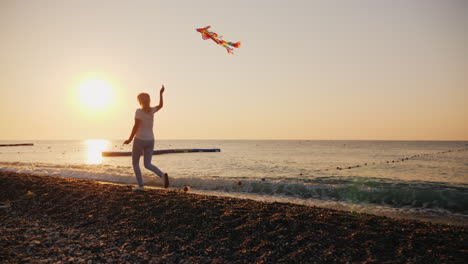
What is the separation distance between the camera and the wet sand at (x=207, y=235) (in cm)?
448

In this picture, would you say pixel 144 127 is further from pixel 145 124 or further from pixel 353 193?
pixel 353 193

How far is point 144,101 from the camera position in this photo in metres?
8.34

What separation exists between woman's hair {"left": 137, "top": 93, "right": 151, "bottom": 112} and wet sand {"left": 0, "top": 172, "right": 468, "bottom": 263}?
272 cm

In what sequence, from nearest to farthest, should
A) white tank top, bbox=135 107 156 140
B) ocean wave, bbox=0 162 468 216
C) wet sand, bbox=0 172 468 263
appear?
wet sand, bbox=0 172 468 263, white tank top, bbox=135 107 156 140, ocean wave, bbox=0 162 468 216

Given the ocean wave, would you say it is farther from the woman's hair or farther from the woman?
the woman's hair

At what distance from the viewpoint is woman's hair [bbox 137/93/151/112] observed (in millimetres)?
8336

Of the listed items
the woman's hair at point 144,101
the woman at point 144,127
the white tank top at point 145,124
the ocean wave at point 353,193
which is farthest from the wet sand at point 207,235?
the ocean wave at point 353,193

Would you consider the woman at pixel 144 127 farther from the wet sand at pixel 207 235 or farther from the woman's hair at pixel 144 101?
the wet sand at pixel 207 235

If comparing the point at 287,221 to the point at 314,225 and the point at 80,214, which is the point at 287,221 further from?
the point at 80,214

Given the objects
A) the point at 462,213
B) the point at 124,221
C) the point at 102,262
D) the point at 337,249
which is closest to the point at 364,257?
the point at 337,249

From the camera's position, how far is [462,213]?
962 cm

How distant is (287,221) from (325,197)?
23.9ft

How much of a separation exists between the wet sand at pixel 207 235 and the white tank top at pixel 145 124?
1925 millimetres

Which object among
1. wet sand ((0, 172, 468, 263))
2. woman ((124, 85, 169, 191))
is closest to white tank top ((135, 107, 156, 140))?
woman ((124, 85, 169, 191))
